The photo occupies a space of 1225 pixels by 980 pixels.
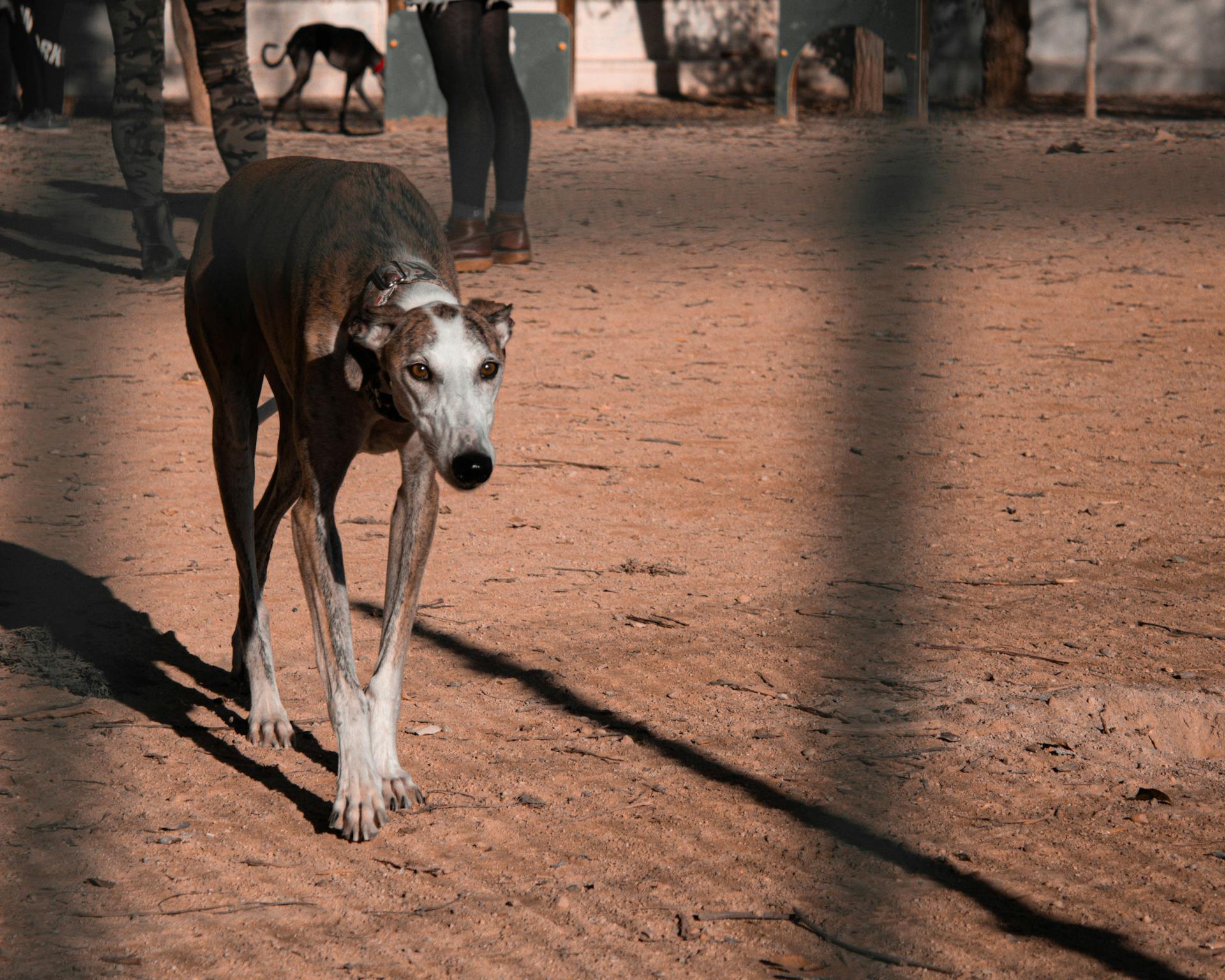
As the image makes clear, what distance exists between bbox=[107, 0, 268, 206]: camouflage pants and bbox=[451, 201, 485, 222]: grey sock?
2.91 feet

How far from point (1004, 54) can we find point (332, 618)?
15.2 meters

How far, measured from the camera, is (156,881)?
8.59ft

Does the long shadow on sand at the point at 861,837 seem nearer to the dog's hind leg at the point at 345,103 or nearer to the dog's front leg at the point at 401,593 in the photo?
the dog's front leg at the point at 401,593

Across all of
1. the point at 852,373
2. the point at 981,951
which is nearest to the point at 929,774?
the point at 981,951

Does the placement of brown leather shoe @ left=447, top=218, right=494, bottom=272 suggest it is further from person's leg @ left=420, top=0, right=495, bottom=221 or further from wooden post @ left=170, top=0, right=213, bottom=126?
wooden post @ left=170, top=0, right=213, bottom=126

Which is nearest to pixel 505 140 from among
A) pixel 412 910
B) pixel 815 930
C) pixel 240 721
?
pixel 240 721

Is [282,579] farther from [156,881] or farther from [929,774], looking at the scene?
[929,774]

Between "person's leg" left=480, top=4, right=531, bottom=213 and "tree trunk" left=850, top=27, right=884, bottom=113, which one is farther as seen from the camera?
"tree trunk" left=850, top=27, right=884, bottom=113

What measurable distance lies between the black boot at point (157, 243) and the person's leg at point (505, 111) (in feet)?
5.10

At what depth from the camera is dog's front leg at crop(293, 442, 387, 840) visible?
2.85m

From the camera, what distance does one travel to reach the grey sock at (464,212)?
290 inches

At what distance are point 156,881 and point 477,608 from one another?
4.64ft

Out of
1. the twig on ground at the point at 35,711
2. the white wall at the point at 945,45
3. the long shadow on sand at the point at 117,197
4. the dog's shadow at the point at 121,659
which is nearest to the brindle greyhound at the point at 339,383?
the dog's shadow at the point at 121,659

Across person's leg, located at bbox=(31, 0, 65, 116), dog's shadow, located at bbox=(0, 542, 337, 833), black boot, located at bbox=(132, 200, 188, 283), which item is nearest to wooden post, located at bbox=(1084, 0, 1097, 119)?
person's leg, located at bbox=(31, 0, 65, 116)
